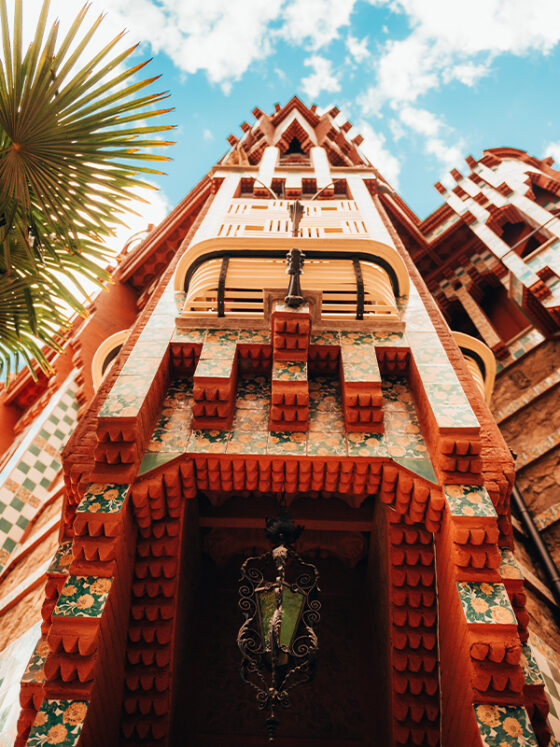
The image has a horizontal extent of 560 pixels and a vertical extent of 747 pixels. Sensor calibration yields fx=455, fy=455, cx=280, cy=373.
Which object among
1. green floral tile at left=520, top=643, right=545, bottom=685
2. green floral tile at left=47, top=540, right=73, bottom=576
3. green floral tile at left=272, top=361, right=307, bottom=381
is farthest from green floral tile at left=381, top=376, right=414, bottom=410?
green floral tile at left=47, top=540, right=73, bottom=576

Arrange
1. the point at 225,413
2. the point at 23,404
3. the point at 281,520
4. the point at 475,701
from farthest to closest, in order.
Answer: the point at 23,404, the point at 225,413, the point at 281,520, the point at 475,701

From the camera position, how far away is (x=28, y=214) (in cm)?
396

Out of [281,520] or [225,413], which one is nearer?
[281,520]

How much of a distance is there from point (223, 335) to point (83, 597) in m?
3.07

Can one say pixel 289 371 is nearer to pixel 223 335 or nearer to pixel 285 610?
pixel 223 335

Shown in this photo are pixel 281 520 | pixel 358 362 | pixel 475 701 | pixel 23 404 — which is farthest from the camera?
pixel 23 404

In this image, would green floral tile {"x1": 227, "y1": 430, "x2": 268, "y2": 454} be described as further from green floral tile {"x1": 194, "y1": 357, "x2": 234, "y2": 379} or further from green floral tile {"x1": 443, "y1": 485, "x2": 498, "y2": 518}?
green floral tile {"x1": 443, "y1": 485, "x2": 498, "y2": 518}

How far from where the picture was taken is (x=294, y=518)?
5.82 m

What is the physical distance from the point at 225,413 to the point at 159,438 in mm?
723

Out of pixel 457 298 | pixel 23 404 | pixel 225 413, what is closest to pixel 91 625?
pixel 225 413

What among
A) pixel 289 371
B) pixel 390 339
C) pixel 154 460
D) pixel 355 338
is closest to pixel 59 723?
pixel 154 460

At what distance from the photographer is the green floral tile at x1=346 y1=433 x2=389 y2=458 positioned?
14.8 feet

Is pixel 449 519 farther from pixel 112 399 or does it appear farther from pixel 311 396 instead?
pixel 112 399

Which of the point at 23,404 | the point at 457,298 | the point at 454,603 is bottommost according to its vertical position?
the point at 454,603
